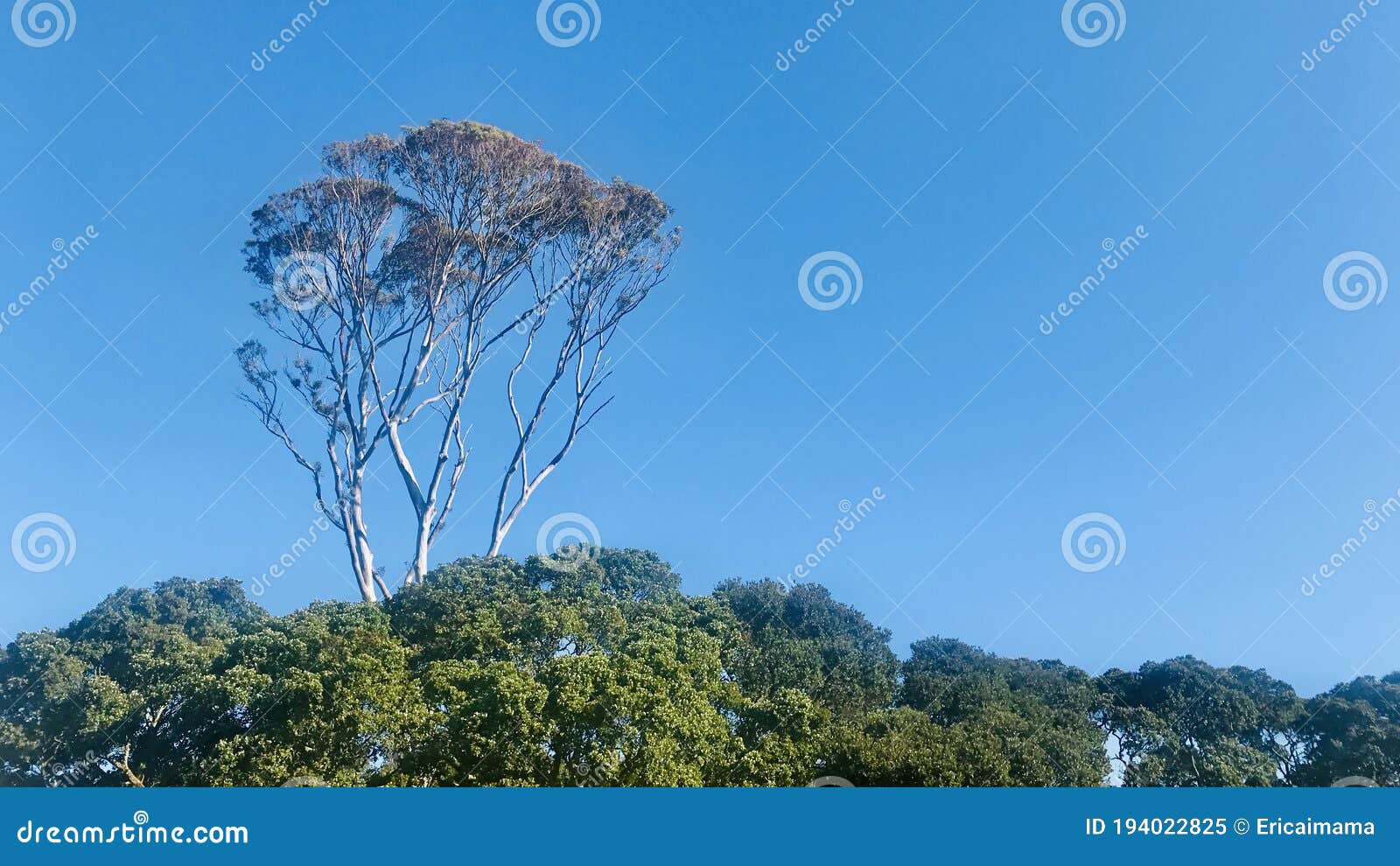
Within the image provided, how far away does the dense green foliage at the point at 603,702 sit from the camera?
63.8ft

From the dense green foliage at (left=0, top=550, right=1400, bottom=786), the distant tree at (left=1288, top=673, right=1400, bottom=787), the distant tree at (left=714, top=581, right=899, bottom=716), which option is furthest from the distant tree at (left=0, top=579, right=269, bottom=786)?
the distant tree at (left=1288, top=673, right=1400, bottom=787)

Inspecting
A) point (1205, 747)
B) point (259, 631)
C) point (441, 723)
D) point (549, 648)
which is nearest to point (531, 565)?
point (549, 648)

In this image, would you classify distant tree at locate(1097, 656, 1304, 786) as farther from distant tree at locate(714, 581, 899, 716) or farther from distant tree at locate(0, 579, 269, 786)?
distant tree at locate(0, 579, 269, 786)

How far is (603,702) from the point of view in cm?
1923

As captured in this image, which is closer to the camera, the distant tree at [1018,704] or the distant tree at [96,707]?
the distant tree at [96,707]

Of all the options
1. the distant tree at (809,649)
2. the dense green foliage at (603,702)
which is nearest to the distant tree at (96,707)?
the dense green foliage at (603,702)

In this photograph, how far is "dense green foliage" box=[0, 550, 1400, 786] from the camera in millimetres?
19453

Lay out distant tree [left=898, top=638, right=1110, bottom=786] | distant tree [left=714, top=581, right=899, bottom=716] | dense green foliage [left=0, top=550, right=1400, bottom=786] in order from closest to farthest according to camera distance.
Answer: dense green foliage [left=0, top=550, right=1400, bottom=786] < distant tree [left=898, top=638, right=1110, bottom=786] < distant tree [left=714, top=581, right=899, bottom=716]

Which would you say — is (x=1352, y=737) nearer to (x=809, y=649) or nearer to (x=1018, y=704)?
(x=1018, y=704)

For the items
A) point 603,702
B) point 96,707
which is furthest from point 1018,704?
point 96,707

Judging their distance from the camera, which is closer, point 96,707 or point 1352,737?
point 96,707

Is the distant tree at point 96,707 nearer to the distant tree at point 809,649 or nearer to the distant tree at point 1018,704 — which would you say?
the distant tree at point 809,649

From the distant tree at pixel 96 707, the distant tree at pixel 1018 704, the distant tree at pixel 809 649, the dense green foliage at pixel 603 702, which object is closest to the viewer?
the dense green foliage at pixel 603 702

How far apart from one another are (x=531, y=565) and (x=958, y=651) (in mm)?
18271
